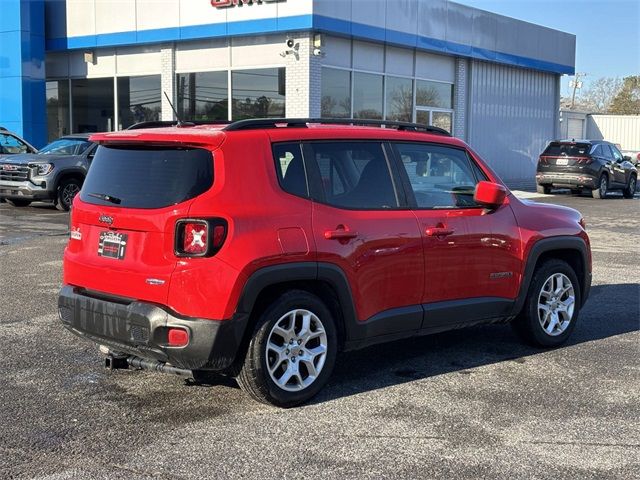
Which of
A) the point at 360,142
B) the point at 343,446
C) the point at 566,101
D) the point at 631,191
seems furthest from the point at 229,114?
the point at 566,101

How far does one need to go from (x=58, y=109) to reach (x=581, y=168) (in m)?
17.5

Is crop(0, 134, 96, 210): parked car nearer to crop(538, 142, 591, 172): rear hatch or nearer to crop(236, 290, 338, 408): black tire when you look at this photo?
crop(236, 290, 338, 408): black tire

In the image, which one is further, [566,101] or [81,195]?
[566,101]

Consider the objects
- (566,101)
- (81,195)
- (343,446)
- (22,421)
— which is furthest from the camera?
(566,101)

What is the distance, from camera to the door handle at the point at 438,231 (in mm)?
5391

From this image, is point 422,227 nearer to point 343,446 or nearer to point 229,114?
point 343,446

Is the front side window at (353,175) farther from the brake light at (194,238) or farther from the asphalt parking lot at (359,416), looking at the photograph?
the asphalt parking lot at (359,416)

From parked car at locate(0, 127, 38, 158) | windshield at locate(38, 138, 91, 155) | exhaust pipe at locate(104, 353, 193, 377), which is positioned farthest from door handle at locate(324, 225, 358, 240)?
parked car at locate(0, 127, 38, 158)

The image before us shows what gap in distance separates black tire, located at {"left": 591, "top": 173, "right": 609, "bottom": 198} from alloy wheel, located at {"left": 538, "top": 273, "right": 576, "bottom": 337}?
61.1 ft

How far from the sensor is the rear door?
193 inches

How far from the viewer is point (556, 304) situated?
21.1ft

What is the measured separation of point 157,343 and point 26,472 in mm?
992

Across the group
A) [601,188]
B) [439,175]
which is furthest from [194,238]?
[601,188]

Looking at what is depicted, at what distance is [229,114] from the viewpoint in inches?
866
